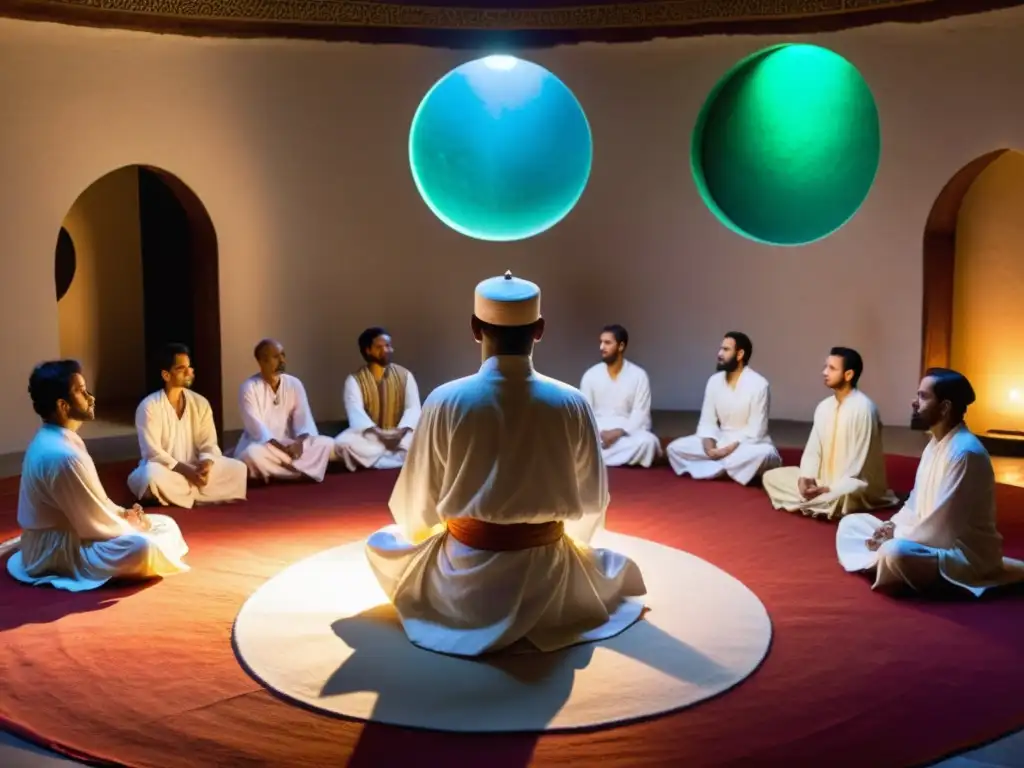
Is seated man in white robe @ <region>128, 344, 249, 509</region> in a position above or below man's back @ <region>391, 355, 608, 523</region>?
below

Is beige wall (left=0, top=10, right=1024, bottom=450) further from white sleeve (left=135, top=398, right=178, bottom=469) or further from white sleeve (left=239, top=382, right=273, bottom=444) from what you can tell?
white sleeve (left=135, top=398, right=178, bottom=469)

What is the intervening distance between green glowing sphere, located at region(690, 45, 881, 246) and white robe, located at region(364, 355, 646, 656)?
1213mm

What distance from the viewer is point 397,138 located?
9.35 m

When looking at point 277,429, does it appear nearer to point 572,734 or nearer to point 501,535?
point 501,535

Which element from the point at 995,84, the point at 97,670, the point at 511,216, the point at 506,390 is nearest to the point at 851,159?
the point at 511,216

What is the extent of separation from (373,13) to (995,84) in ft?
16.3

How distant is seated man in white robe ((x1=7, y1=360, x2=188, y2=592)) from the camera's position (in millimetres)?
4910

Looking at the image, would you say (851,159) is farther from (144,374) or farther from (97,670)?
(144,374)

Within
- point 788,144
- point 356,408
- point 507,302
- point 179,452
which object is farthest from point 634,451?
point 788,144

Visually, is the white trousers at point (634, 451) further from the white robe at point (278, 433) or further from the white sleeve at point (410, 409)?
the white robe at point (278, 433)

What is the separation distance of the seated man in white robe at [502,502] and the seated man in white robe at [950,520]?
55.5 inches

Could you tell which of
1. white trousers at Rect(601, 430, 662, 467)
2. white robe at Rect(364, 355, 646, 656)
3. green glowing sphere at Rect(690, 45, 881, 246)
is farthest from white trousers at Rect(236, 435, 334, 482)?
green glowing sphere at Rect(690, 45, 881, 246)

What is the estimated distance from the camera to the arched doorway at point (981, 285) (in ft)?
27.8

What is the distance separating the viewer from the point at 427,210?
9.55 meters
